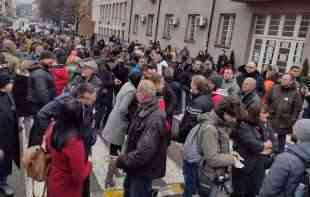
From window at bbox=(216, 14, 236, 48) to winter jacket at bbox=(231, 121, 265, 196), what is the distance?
1400 cm

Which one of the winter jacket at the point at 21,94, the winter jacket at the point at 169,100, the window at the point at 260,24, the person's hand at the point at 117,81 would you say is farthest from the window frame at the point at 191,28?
the winter jacket at the point at 21,94

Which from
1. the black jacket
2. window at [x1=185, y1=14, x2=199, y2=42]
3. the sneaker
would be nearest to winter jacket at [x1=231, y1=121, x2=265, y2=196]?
the black jacket

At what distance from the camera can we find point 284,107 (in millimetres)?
5410

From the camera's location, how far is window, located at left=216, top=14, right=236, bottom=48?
1667 cm

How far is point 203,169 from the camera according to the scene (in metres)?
3.18

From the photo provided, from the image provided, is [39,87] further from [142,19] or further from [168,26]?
[142,19]

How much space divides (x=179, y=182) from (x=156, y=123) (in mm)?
2116

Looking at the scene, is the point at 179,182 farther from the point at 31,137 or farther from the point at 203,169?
the point at 31,137

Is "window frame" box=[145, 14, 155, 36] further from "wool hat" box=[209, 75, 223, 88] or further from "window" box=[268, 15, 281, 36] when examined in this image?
"wool hat" box=[209, 75, 223, 88]

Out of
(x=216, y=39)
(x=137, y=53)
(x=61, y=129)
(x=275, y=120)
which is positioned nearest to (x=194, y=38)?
(x=216, y=39)

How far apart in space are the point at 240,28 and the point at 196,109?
12858 millimetres

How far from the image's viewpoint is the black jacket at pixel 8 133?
375 cm

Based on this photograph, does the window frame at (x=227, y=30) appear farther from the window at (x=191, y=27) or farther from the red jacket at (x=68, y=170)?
the red jacket at (x=68, y=170)

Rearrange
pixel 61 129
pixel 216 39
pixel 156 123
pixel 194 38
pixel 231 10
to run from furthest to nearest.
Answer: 1. pixel 194 38
2. pixel 216 39
3. pixel 231 10
4. pixel 156 123
5. pixel 61 129
